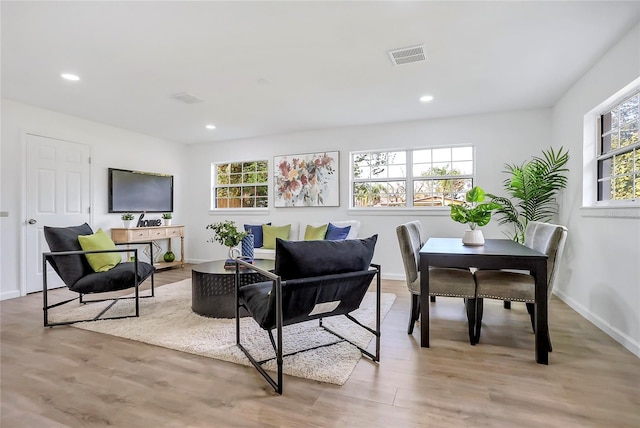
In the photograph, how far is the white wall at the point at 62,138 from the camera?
3852 mm

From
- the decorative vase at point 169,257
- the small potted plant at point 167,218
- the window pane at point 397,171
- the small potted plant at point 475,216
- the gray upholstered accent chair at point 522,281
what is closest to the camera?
the gray upholstered accent chair at point 522,281

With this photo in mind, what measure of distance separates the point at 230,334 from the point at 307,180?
10.7 ft

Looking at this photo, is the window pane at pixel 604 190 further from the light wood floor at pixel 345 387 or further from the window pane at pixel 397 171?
the window pane at pixel 397 171

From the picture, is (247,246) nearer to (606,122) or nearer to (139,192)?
(139,192)

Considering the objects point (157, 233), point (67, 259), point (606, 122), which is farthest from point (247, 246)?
point (606, 122)

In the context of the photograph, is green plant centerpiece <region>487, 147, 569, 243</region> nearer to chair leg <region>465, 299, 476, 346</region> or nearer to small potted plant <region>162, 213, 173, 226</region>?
chair leg <region>465, 299, 476, 346</region>

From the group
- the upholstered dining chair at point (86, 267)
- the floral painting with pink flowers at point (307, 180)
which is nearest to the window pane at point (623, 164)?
the floral painting with pink flowers at point (307, 180)

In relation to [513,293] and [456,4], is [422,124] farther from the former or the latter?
[513,293]

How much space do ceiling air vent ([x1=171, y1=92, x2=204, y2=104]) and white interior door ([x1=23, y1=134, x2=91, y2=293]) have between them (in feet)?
6.37

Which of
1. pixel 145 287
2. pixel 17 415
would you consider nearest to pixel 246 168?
pixel 145 287

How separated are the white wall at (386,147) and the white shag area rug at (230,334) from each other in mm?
1707

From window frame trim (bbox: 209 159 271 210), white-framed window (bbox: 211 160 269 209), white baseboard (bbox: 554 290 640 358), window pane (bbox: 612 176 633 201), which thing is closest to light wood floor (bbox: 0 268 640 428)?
white baseboard (bbox: 554 290 640 358)

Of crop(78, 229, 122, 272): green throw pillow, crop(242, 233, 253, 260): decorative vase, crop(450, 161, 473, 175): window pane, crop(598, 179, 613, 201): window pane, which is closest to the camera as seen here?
crop(598, 179, 613, 201): window pane

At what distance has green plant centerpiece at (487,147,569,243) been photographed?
377 cm
